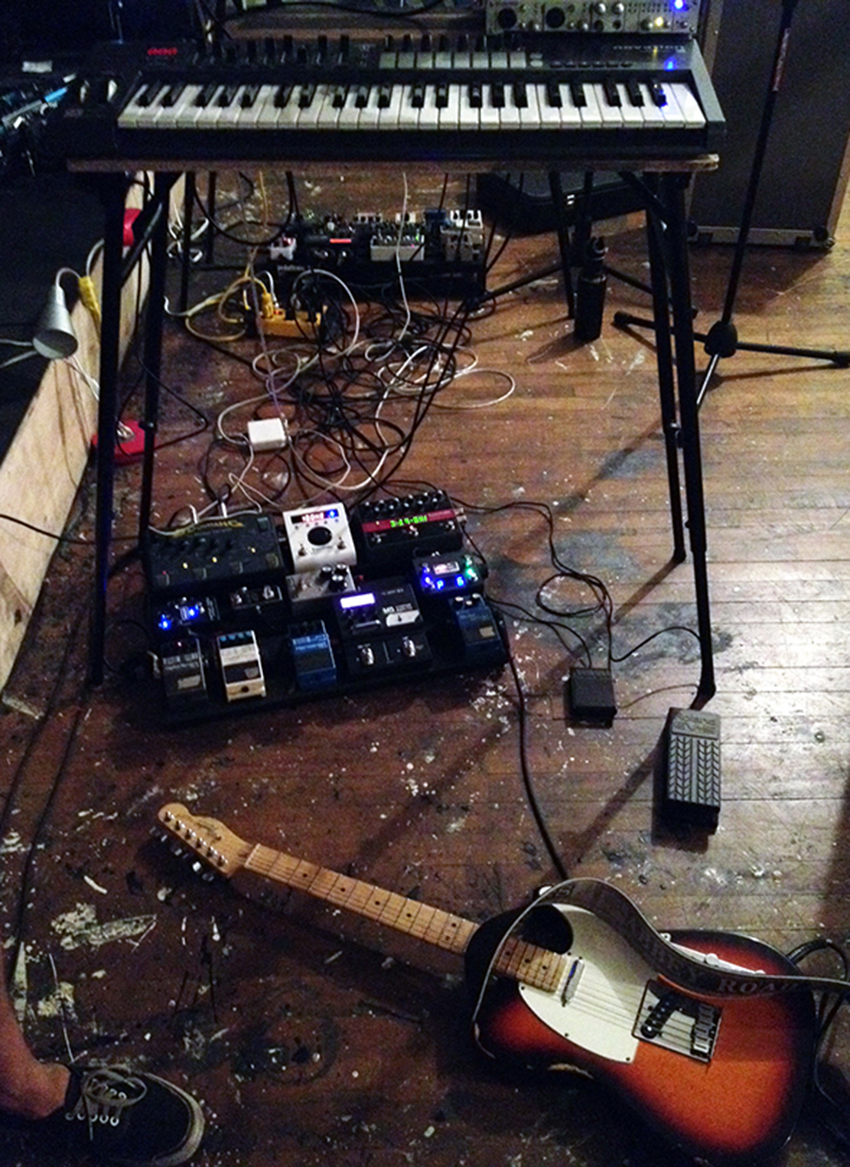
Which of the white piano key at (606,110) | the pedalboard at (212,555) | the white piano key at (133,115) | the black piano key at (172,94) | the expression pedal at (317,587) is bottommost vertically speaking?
the expression pedal at (317,587)

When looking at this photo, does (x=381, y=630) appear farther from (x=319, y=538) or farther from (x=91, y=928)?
(x=91, y=928)

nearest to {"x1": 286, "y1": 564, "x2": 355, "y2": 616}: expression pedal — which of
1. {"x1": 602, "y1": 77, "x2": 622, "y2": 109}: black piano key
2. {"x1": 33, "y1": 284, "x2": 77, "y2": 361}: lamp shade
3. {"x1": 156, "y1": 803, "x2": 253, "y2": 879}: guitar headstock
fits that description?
{"x1": 156, "y1": 803, "x2": 253, "y2": 879}: guitar headstock

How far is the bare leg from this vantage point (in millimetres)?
1172

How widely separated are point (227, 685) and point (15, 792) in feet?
1.22

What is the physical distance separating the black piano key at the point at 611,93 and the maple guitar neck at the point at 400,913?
1132 mm

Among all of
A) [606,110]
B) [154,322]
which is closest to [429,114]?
[606,110]

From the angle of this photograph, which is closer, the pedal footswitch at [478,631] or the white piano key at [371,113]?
the white piano key at [371,113]

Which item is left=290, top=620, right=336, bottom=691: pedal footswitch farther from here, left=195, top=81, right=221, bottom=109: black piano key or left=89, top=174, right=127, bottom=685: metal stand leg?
left=195, top=81, right=221, bottom=109: black piano key

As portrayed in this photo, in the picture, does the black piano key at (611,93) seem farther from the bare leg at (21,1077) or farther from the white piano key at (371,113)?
the bare leg at (21,1077)

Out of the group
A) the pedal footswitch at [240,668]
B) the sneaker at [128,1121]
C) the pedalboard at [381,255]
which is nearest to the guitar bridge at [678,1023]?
the sneaker at [128,1121]

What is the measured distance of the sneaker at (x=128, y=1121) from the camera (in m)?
1.25

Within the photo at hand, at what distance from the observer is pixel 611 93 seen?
141cm

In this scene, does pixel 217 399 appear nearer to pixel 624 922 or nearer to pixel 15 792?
pixel 15 792

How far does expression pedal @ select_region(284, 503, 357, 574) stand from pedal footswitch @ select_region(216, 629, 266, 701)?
20 centimetres
